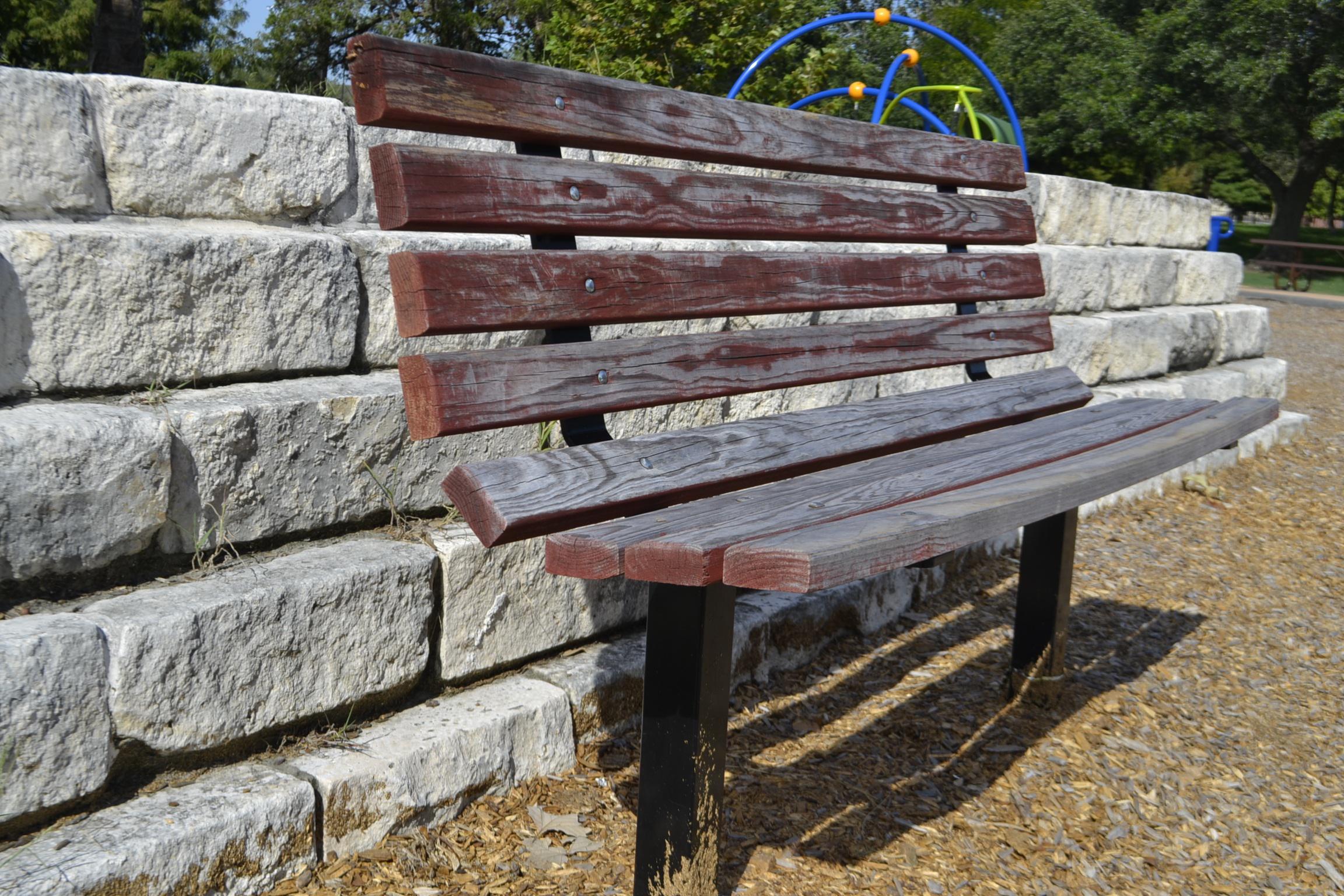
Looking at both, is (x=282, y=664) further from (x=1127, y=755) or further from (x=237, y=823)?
(x=1127, y=755)

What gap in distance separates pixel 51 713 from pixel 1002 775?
1982 millimetres

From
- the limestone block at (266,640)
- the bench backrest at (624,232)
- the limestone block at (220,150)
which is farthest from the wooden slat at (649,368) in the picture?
the limestone block at (220,150)

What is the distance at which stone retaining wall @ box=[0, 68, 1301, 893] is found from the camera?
1.79 m

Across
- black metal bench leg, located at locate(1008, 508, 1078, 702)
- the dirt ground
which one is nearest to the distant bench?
the dirt ground

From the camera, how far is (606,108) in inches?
79.1

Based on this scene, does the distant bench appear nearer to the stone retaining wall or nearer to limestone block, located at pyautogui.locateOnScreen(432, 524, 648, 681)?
limestone block, located at pyautogui.locateOnScreen(432, 524, 648, 681)

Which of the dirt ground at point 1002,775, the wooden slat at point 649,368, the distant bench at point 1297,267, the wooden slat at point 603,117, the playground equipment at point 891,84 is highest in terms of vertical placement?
the playground equipment at point 891,84

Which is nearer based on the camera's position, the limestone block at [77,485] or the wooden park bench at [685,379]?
the wooden park bench at [685,379]

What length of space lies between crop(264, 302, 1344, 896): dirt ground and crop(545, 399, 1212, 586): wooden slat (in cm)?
76

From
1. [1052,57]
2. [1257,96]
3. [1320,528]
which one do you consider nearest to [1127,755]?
[1320,528]

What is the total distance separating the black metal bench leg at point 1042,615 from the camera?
2807mm

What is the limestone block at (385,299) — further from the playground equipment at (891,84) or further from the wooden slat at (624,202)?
the playground equipment at (891,84)

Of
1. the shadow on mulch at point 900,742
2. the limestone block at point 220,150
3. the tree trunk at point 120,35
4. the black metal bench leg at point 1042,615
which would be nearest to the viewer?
the limestone block at point 220,150

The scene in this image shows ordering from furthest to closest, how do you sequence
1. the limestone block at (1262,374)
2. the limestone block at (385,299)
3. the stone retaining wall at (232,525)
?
the limestone block at (1262,374) → the limestone block at (385,299) → the stone retaining wall at (232,525)
